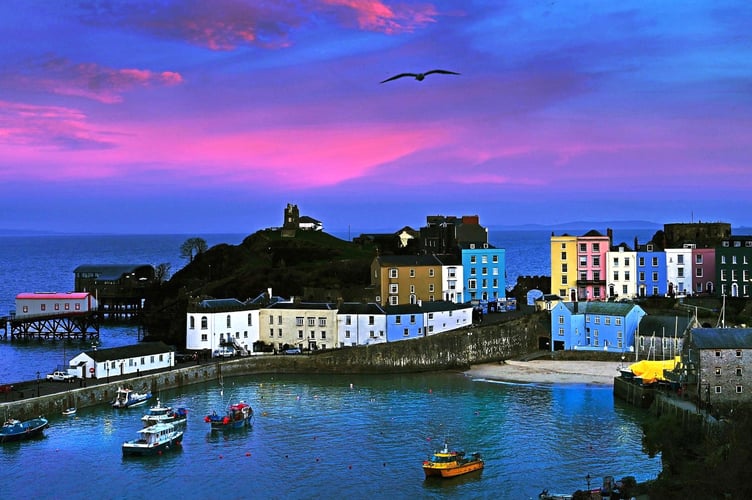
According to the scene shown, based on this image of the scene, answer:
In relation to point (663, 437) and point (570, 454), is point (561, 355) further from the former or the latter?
point (663, 437)

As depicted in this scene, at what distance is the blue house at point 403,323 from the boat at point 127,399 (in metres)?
22.5

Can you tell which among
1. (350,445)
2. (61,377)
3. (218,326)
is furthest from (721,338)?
(61,377)

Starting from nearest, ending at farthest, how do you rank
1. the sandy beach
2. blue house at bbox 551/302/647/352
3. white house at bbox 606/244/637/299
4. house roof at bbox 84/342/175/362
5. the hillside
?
1. house roof at bbox 84/342/175/362
2. the sandy beach
3. blue house at bbox 551/302/647/352
4. white house at bbox 606/244/637/299
5. the hillside

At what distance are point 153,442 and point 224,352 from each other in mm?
25325

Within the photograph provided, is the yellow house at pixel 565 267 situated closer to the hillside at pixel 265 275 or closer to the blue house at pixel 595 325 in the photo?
the blue house at pixel 595 325

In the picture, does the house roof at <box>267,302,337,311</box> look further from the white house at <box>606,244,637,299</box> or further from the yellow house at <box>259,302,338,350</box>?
the white house at <box>606,244,637,299</box>

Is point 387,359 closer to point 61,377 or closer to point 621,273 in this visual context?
point 61,377

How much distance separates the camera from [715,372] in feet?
165

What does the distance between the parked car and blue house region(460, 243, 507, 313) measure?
2675 cm

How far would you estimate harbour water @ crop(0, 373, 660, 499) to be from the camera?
1655 inches

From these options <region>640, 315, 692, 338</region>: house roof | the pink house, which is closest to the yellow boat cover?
<region>640, 315, 692, 338</region>: house roof

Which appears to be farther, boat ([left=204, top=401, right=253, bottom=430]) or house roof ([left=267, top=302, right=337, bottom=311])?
house roof ([left=267, top=302, right=337, bottom=311])

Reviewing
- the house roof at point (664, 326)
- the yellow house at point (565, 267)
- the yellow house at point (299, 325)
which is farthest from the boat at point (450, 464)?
the yellow house at point (565, 267)

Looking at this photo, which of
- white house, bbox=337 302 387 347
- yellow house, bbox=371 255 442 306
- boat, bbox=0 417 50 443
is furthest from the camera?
yellow house, bbox=371 255 442 306
